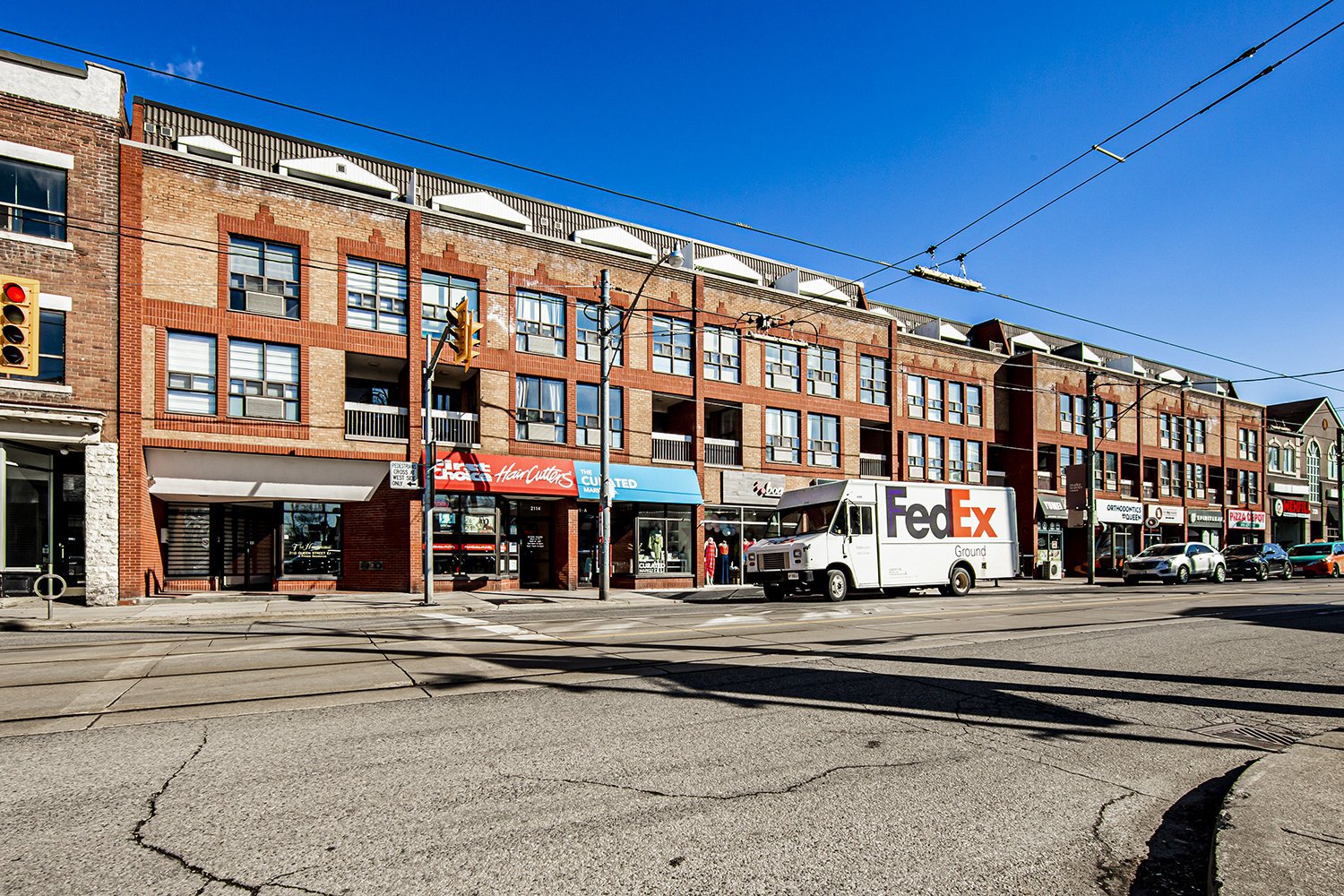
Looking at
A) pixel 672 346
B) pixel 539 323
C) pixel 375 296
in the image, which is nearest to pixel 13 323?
pixel 375 296

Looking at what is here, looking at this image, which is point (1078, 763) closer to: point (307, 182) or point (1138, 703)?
point (1138, 703)

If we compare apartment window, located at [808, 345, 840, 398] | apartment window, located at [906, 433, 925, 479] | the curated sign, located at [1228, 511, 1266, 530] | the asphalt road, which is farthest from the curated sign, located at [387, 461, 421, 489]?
the curated sign, located at [1228, 511, 1266, 530]

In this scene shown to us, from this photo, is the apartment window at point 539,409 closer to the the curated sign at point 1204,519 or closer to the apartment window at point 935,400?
the apartment window at point 935,400

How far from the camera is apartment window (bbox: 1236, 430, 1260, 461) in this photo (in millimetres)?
56219

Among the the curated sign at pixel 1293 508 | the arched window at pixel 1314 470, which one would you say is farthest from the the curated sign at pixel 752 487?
the arched window at pixel 1314 470

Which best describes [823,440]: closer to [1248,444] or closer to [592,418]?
[592,418]

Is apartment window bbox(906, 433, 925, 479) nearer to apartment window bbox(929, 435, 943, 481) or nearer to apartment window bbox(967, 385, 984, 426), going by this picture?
apartment window bbox(929, 435, 943, 481)

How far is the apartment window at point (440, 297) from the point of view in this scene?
2391cm

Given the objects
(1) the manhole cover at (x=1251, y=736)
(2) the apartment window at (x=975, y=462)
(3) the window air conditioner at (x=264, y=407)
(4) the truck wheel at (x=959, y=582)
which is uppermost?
(3) the window air conditioner at (x=264, y=407)

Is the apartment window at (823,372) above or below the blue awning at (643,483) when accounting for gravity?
above

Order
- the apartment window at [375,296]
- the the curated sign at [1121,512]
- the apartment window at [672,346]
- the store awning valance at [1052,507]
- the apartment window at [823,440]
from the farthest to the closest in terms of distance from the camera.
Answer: the the curated sign at [1121,512], the store awning valance at [1052,507], the apartment window at [823,440], the apartment window at [672,346], the apartment window at [375,296]

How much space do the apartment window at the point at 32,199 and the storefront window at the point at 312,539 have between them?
887cm

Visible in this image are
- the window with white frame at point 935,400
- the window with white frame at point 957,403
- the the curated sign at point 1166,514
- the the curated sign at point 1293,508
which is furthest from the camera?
the the curated sign at point 1293,508

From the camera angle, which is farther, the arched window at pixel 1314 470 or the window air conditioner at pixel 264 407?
the arched window at pixel 1314 470
